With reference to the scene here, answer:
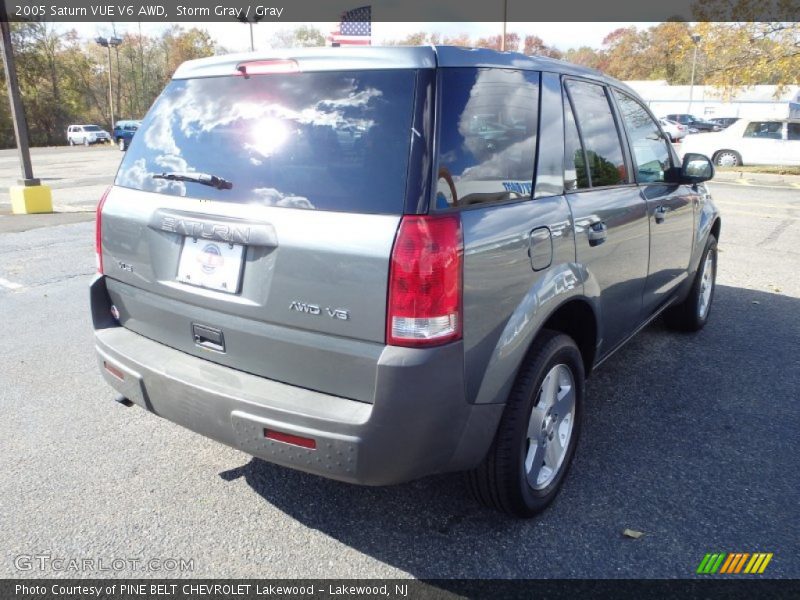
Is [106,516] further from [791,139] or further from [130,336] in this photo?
[791,139]

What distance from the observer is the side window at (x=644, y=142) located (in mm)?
3754

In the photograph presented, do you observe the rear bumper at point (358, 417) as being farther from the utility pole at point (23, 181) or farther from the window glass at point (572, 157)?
the utility pole at point (23, 181)

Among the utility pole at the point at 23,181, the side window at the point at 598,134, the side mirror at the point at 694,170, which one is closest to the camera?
the side window at the point at 598,134

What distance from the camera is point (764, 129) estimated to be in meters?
21.1

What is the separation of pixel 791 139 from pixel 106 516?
934 inches

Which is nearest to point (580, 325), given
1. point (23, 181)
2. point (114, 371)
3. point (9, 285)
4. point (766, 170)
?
point (114, 371)

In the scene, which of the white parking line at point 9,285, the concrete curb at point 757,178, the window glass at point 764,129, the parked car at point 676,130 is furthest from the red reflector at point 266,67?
the parked car at point 676,130

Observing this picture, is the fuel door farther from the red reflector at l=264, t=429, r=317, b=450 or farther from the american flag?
the american flag

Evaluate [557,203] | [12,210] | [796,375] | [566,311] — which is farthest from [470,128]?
[12,210]

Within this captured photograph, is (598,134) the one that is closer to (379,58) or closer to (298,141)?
(379,58)

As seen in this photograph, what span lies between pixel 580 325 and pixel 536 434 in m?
0.70

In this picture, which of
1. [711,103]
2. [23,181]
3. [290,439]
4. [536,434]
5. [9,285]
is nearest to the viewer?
[290,439]

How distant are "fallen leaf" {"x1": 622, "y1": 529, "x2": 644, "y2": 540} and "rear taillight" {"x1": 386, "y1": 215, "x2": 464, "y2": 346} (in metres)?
1.25

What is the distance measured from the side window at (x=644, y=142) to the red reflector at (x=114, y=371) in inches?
117
